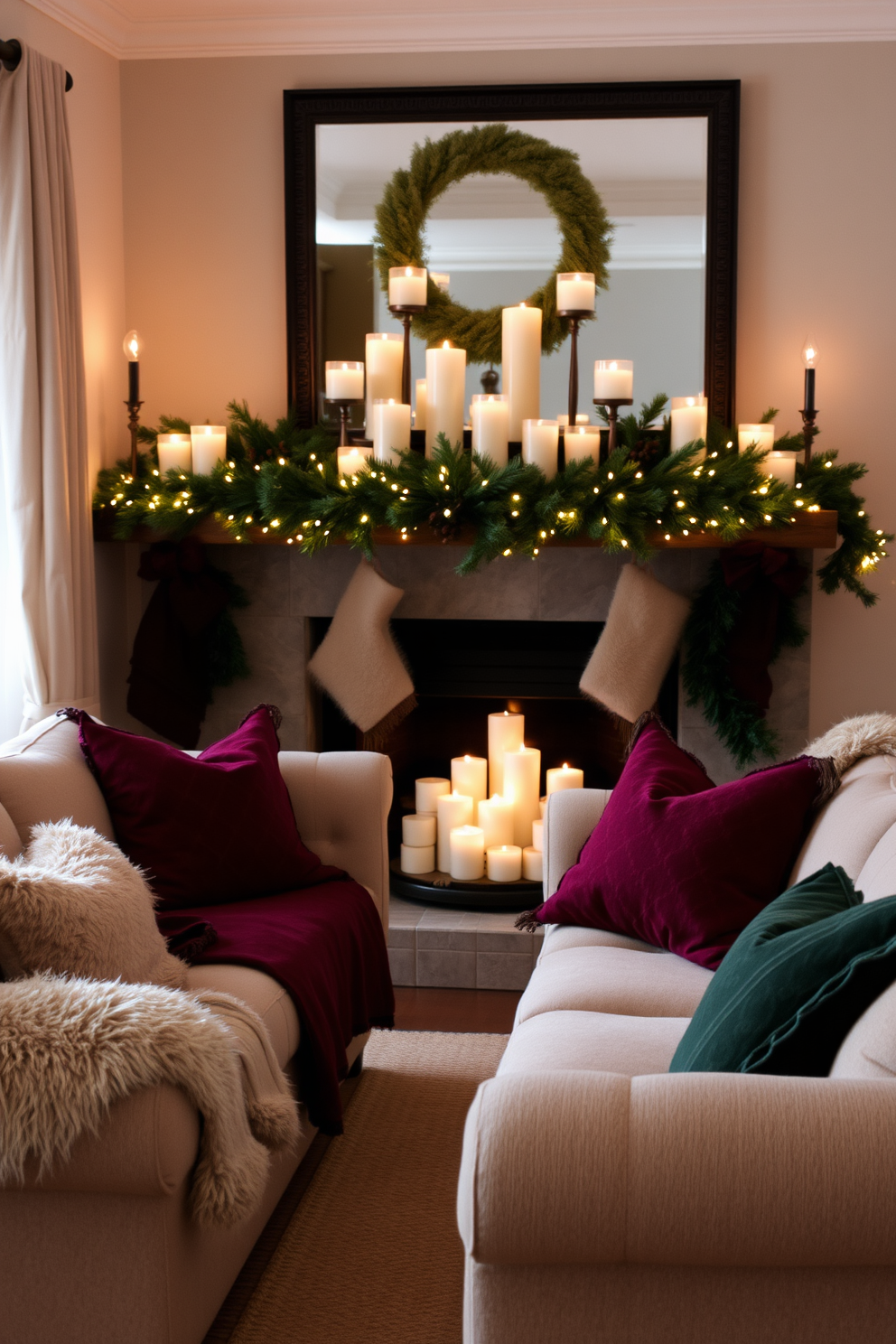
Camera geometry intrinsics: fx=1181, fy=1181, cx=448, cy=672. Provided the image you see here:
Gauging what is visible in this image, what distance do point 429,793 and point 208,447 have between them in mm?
1166

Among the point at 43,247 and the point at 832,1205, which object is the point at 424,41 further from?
the point at 832,1205

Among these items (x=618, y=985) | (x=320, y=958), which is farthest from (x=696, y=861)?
(x=320, y=958)

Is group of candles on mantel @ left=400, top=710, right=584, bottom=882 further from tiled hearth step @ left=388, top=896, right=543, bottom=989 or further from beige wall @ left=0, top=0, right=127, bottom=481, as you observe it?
beige wall @ left=0, top=0, right=127, bottom=481

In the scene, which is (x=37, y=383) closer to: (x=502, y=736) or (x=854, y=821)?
(x=502, y=736)

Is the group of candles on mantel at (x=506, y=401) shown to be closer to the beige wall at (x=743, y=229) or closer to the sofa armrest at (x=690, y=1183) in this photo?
the beige wall at (x=743, y=229)

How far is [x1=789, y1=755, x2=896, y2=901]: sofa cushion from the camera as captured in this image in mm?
1818

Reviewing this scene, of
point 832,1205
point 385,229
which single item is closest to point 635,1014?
point 832,1205

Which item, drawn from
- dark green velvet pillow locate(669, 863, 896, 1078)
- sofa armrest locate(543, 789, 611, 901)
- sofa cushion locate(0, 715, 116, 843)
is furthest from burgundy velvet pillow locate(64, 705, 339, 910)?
dark green velvet pillow locate(669, 863, 896, 1078)

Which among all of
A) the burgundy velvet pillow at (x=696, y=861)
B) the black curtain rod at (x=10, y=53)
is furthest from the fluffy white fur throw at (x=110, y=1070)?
the black curtain rod at (x=10, y=53)

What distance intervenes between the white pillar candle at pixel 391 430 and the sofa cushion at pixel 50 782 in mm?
1216

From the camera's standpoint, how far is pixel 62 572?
2.96m

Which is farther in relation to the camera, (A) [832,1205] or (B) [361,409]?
(B) [361,409]

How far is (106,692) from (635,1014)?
225 centimetres

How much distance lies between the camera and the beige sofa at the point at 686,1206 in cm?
105
